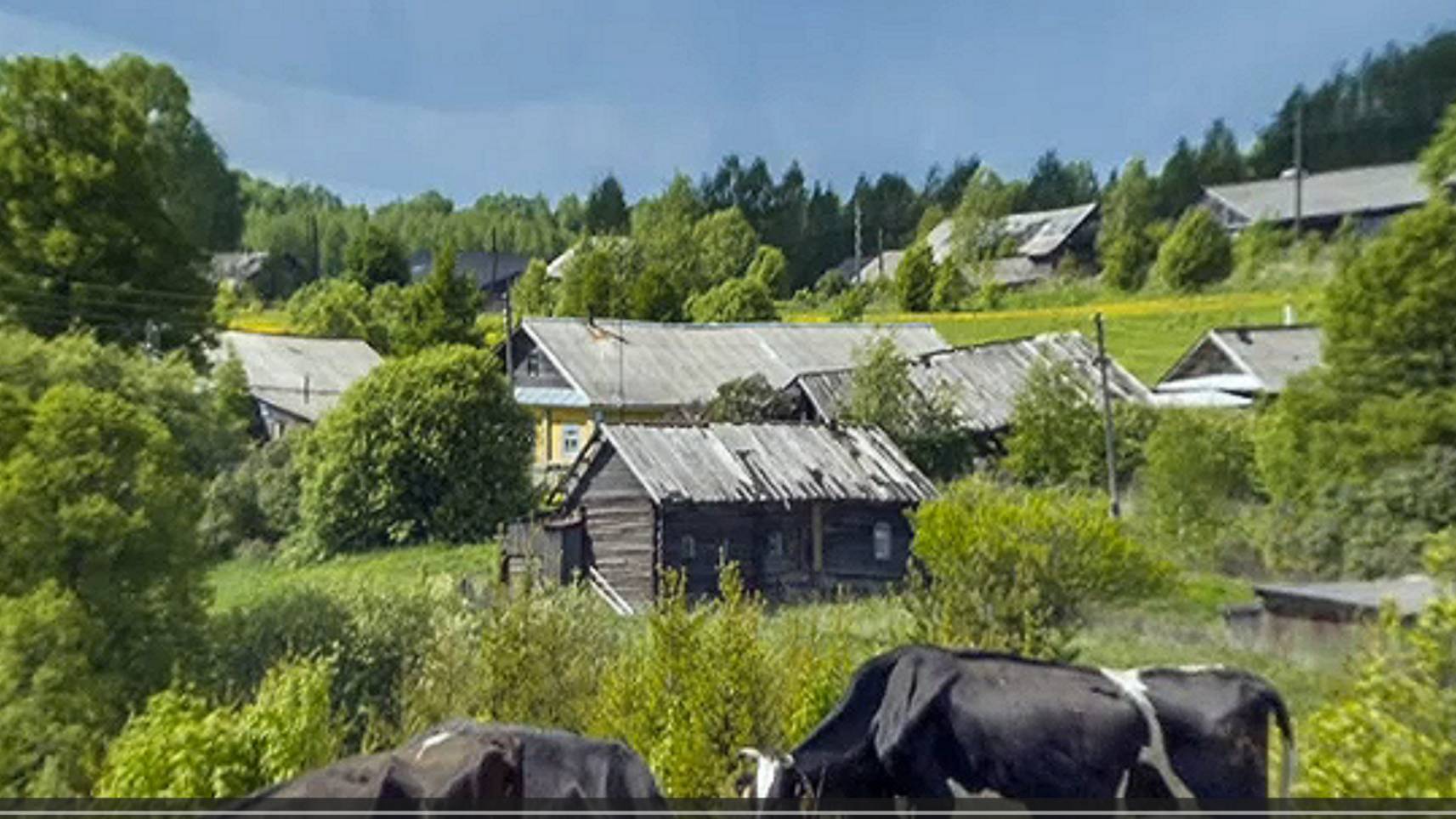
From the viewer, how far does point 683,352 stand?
37.5 metres

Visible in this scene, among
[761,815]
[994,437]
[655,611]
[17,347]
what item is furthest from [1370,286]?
[761,815]

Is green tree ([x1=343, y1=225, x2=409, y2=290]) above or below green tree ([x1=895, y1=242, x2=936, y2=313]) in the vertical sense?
above

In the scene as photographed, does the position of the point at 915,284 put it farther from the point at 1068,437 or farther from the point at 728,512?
the point at 728,512

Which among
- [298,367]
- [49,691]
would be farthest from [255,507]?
[49,691]

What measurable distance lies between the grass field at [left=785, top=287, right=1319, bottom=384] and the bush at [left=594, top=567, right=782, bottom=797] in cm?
2625

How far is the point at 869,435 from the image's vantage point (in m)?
27.5

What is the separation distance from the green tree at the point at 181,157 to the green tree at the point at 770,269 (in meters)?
18.5

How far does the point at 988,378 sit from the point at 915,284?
1764cm

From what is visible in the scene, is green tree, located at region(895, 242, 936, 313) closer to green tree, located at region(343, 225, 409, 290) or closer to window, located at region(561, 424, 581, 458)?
window, located at region(561, 424, 581, 458)

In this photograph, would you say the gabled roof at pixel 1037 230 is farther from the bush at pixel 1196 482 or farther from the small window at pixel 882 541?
the small window at pixel 882 541

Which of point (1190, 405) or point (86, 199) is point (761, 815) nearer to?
point (86, 199)

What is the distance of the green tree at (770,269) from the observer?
55.6 meters

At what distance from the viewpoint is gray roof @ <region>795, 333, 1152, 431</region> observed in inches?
1233

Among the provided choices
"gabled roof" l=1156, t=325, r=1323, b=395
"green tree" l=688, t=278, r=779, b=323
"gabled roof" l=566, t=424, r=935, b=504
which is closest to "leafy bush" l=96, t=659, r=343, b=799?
"gabled roof" l=566, t=424, r=935, b=504
